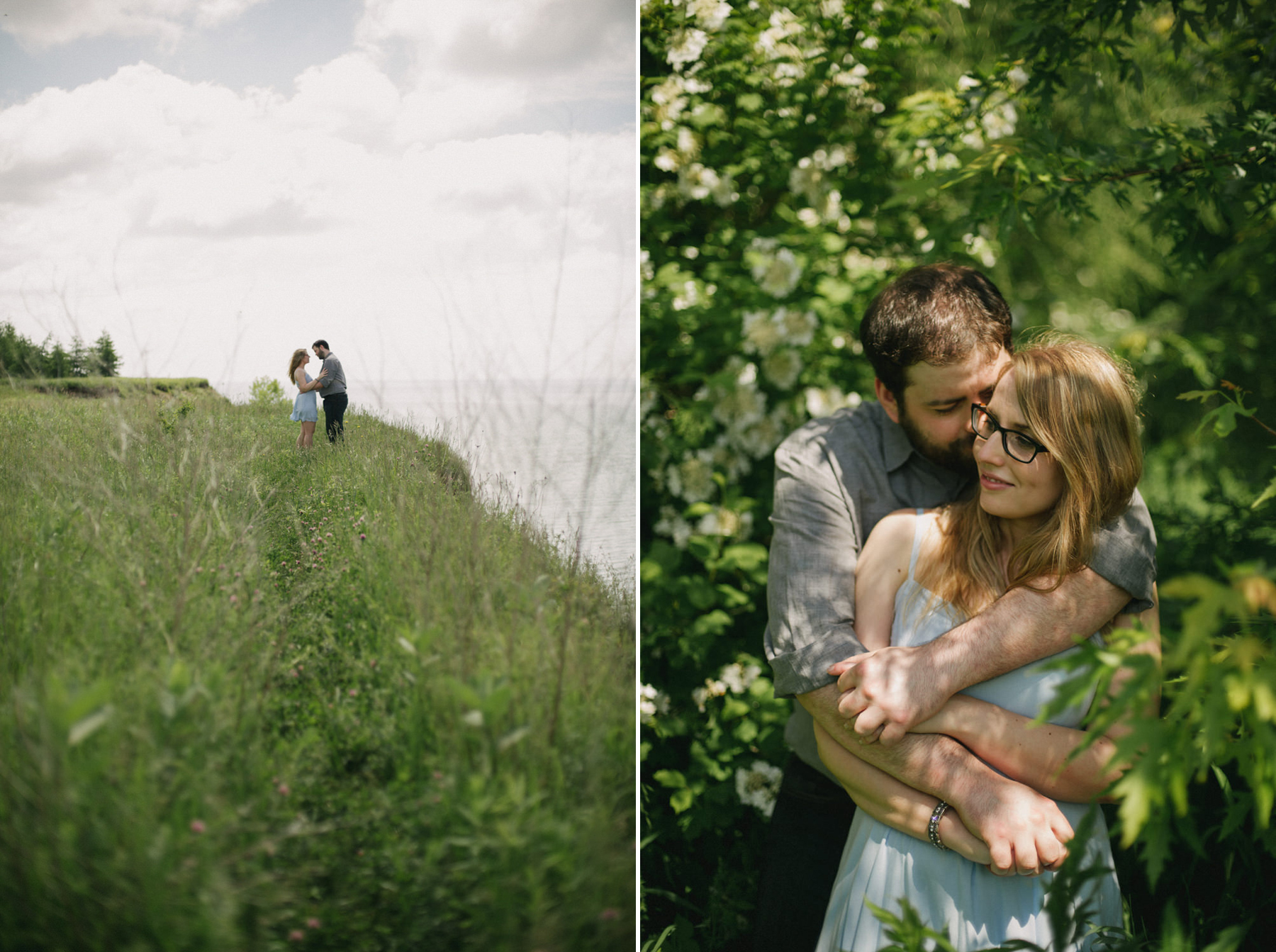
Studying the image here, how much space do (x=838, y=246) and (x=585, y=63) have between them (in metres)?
1.36

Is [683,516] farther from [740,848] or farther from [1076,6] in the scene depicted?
[1076,6]

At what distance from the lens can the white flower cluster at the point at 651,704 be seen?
2539 mm

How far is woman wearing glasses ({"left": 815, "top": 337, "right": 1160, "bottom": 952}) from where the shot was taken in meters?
1.43

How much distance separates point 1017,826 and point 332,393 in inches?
54.1

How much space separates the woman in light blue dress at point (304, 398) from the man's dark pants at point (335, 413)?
0.01 metres

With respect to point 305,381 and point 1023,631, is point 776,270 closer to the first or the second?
point 1023,631

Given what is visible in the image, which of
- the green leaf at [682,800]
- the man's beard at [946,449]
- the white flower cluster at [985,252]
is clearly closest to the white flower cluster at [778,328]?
the white flower cluster at [985,252]

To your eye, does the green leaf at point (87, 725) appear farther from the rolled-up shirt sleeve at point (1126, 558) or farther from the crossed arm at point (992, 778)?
the rolled-up shirt sleeve at point (1126, 558)

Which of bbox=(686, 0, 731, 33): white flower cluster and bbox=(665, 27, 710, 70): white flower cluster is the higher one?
bbox=(686, 0, 731, 33): white flower cluster

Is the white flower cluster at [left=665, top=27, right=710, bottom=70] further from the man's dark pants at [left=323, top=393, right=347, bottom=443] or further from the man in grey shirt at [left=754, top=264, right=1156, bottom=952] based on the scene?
the man's dark pants at [left=323, top=393, right=347, bottom=443]

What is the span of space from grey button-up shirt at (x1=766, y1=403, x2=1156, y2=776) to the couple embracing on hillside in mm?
904

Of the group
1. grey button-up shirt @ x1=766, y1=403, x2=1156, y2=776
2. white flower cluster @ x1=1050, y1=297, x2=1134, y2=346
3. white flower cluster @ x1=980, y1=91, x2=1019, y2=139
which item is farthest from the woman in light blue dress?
white flower cluster @ x1=1050, y1=297, x2=1134, y2=346

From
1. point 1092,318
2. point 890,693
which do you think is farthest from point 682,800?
point 1092,318

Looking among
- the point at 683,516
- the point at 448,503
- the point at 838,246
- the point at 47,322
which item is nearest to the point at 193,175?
the point at 47,322
